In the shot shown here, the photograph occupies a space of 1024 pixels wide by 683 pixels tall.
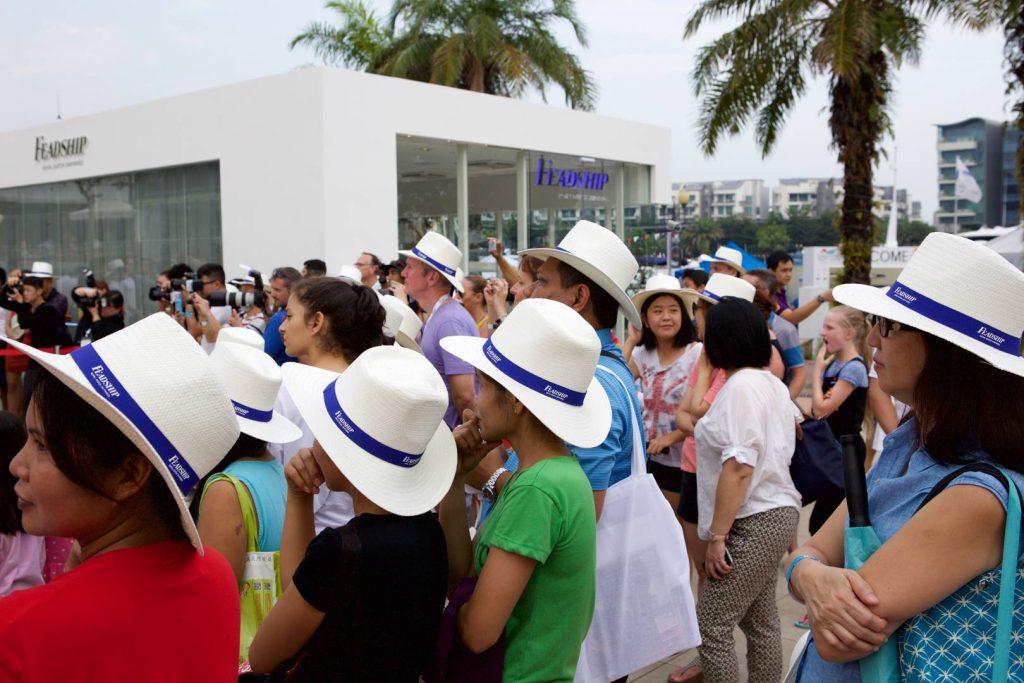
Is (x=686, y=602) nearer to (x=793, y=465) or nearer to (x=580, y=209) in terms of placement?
(x=793, y=465)

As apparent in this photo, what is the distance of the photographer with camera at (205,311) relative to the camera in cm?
636

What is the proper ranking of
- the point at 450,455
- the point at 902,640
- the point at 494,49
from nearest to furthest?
the point at 902,640 → the point at 450,455 → the point at 494,49

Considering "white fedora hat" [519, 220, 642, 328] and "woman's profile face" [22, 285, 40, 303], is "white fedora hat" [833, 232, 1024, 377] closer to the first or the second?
"white fedora hat" [519, 220, 642, 328]

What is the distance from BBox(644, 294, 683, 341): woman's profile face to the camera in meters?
5.21

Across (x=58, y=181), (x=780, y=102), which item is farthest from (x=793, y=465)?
(x=58, y=181)

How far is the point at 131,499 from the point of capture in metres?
1.62

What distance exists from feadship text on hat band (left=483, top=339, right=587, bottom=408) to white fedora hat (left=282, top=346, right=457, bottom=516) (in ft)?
0.75

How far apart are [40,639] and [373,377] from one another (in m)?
0.92

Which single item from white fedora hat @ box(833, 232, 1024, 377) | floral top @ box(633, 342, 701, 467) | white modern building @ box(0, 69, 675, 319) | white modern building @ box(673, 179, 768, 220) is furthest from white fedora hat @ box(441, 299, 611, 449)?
white modern building @ box(673, 179, 768, 220)

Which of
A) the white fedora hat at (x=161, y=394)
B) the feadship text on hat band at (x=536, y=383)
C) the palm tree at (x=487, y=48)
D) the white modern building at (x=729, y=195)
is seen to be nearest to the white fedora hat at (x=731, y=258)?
the feadship text on hat band at (x=536, y=383)

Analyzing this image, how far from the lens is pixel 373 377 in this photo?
6.98 feet

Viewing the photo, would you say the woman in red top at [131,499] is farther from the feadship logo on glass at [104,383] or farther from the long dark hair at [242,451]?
the long dark hair at [242,451]

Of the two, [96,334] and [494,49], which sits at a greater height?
[494,49]

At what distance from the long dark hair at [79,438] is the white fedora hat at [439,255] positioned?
3.77m
